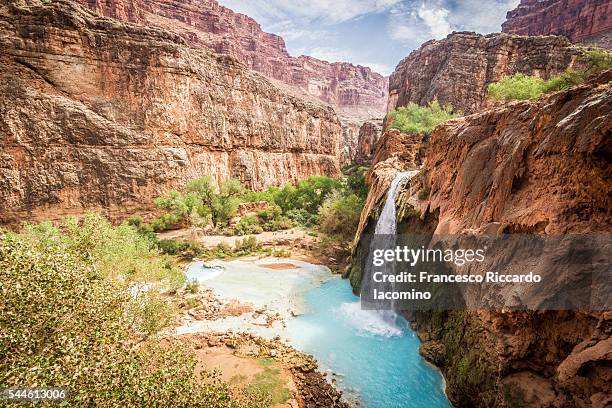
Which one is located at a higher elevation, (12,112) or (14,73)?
(14,73)

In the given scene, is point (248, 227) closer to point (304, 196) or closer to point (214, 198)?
point (214, 198)

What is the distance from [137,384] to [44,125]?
115 feet

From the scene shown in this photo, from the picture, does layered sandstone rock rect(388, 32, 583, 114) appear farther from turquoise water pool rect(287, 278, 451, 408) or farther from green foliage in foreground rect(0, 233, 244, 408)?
green foliage in foreground rect(0, 233, 244, 408)

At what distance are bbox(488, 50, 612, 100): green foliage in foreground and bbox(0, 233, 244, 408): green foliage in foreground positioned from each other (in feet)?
71.2

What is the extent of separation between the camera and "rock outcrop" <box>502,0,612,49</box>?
52.5 m

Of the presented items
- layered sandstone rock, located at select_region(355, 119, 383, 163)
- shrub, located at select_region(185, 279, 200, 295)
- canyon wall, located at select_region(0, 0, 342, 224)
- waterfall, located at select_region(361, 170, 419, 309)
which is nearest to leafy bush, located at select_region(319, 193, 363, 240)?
waterfall, located at select_region(361, 170, 419, 309)

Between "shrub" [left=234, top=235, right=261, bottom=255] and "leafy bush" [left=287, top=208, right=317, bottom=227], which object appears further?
"leafy bush" [left=287, top=208, right=317, bottom=227]

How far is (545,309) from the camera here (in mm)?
7023

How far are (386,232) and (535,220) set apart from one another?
10053mm

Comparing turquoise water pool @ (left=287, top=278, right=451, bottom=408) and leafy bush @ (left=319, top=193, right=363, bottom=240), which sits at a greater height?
leafy bush @ (left=319, top=193, right=363, bottom=240)

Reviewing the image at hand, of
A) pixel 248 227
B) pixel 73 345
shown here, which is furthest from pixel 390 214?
pixel 248 227

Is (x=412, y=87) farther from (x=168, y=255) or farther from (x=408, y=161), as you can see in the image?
(x=168, y=255)

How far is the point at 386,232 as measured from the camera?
17797mm

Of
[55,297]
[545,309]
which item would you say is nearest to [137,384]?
[55,297]
